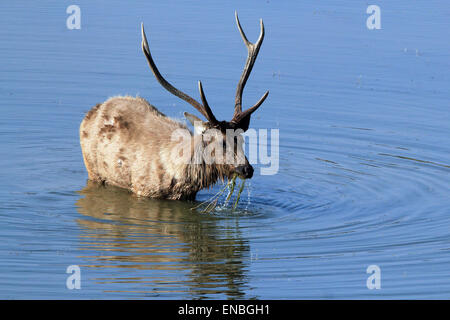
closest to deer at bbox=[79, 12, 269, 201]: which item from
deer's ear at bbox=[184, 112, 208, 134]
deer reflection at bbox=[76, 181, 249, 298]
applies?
deer's ear at bbox=[184, 112, 208, 134]

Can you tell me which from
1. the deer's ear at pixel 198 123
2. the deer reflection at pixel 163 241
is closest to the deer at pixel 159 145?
the deer's ear at pixel 198 123

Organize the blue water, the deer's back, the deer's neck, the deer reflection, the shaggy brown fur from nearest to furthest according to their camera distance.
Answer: the deer reflection → the blue water → the deer's neck → the shaggy brown fur → the deer's back

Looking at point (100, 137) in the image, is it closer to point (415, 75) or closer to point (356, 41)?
point (415, 75)

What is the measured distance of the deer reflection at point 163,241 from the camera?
904cm

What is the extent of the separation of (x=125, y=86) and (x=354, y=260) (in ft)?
27.0

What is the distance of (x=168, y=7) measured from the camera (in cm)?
2322

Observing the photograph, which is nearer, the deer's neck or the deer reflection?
the deer reflection

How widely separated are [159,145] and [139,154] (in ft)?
0.95

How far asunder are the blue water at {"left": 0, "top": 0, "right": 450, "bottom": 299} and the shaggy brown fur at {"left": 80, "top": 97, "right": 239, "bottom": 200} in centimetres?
24

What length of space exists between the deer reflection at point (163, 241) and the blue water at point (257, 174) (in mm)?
32

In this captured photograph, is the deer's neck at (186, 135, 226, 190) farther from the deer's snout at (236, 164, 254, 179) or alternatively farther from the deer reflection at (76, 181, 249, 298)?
the deer reflection at (76, 181, 249, 298)

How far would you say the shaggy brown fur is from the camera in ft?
36.6

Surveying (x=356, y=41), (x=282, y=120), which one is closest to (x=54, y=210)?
(x=282, y=120)

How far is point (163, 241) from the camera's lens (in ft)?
33.0
